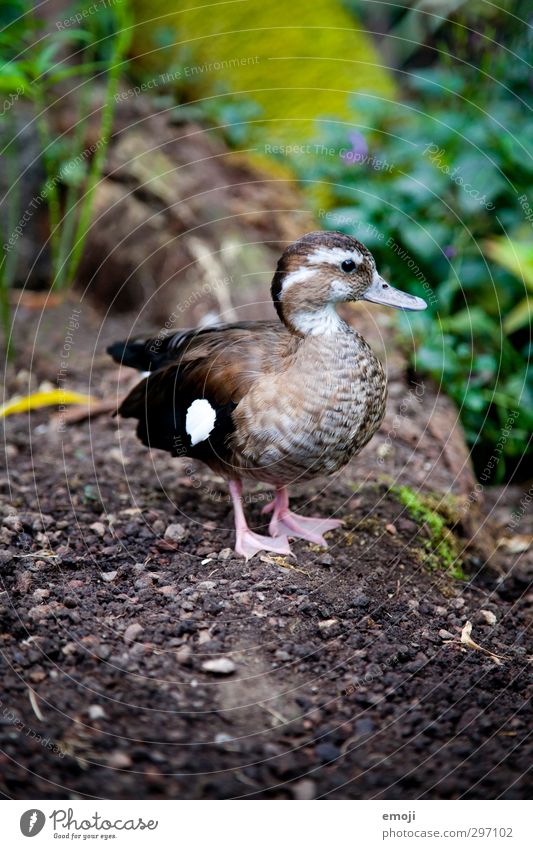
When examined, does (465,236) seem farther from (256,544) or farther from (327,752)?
(327,752)

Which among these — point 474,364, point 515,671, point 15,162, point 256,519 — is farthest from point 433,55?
point 515,671

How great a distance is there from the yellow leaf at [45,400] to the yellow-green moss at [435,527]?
81.1 inches

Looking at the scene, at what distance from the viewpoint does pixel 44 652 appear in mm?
2822

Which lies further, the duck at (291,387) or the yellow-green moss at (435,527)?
the yellow-green moss at (435,527)

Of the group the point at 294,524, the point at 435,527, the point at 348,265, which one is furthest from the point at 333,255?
the point at 435,527

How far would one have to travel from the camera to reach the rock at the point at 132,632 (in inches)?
115

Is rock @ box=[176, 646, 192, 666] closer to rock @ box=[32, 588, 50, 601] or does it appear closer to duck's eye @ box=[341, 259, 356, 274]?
rock @ box=[32, 588, 50, 601]

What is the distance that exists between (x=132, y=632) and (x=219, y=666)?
366 mm

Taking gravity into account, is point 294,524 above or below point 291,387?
below

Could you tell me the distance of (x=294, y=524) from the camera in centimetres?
371

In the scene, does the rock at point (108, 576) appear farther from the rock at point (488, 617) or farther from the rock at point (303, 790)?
the rock at point (488, 617)

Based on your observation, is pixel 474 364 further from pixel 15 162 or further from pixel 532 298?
pixel 15 162

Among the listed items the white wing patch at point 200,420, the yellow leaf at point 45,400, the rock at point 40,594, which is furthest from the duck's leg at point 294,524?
the yellow leaf at point 45,400

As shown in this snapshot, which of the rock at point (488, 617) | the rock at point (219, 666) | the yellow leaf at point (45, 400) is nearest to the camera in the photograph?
the rock at point (219, 666)
